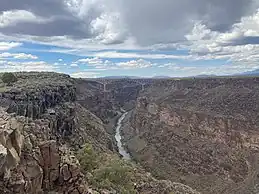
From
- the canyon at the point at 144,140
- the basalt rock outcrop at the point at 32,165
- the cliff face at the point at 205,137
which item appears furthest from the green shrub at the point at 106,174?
the cliff face at the point at 205,137

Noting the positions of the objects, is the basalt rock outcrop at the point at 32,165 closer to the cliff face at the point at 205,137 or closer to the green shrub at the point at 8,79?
the cliff face at the point at 205,137

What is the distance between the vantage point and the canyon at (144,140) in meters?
18.1

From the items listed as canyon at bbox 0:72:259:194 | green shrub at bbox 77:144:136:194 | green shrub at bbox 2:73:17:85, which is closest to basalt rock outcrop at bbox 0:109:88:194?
canyon at bbox 0:72:259:194

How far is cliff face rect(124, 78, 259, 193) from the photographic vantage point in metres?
64.3

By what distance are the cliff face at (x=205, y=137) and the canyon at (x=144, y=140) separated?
185 millimetres

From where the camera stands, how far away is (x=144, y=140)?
9550cm

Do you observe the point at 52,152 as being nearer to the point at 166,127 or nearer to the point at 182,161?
the point at 182,161

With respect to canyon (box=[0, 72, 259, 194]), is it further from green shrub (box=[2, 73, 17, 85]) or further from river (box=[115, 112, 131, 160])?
green shrub (box=[2, 73, 17, 85])

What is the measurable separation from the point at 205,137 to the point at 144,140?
19961 mm

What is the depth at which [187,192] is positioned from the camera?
4053 cm

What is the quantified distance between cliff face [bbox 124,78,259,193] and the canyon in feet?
0.61

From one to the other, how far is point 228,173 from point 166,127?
1269 inches

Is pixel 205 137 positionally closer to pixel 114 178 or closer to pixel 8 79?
pixel 8 79

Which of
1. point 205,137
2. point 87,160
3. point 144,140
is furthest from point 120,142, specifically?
point 87,160
